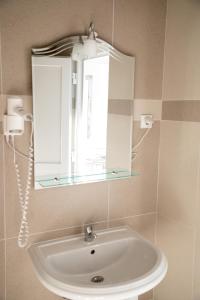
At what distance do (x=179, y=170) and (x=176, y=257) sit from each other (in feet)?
1.59

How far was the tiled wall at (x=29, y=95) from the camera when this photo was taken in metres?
1.26

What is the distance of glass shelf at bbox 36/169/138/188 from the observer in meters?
1.36

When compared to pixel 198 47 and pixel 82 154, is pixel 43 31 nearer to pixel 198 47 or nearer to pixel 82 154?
pixel 82 154

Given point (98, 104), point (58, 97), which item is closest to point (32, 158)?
point (58, 97)

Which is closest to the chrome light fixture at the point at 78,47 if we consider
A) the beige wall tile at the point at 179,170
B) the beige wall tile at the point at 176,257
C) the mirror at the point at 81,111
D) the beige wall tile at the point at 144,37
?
the mirror at the point at 81,111

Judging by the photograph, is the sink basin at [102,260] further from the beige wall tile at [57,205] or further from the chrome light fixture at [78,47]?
the chrome light fixture at [78,47]

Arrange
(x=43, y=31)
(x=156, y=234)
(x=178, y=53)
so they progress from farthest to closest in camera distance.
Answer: (x=156, y=234) < (x=178, y=53) < (x=43, y=31)

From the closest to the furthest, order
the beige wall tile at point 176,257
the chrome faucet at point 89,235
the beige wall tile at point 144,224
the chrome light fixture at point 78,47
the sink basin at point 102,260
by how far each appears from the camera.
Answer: the sink basin at point 102,260 < the chrome light fixture at point 78,47 < the chrome faucet at point 89,235 < the beige wall tile at point 176,257 < the beige wall tile at point 144,224

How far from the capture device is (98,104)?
147 cm

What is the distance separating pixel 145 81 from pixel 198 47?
31 centimetres

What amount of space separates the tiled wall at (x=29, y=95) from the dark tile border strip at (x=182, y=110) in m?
0.05

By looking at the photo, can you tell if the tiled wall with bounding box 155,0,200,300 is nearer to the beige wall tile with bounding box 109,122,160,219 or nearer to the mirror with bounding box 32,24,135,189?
the beige wall tile with bounding box 109,122,160,219

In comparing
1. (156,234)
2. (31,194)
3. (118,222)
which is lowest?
(156,234)

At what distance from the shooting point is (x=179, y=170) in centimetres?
157
